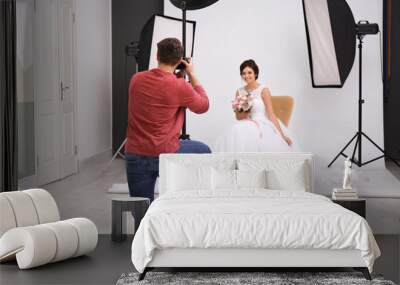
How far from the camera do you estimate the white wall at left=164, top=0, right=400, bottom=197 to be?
772 centimetres

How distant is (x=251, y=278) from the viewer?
569 cm

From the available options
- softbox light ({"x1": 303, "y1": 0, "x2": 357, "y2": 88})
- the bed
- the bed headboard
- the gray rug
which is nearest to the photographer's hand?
the bed headboard

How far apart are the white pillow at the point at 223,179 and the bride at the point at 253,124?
863 millimetres

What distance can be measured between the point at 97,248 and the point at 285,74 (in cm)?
239

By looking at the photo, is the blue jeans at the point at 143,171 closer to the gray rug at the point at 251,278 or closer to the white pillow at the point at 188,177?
the white pillow at the point at 188,177

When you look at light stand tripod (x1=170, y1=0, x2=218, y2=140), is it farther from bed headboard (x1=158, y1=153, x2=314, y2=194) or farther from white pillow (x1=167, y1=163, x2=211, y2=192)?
white pillow (x1=167, y1=163, x2=211, y2=192)

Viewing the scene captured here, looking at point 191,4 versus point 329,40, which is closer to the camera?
point 191,4

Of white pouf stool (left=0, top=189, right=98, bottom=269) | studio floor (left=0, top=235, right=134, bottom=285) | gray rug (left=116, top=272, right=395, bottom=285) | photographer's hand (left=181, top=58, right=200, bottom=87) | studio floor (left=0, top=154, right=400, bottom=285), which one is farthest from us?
photographer's hand (left=181, top=58, right=200, bottom=87)

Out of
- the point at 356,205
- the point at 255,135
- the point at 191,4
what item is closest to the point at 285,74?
the point at 255,135

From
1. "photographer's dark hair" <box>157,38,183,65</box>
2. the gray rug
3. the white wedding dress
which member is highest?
"photographer's dark hair" <box>157,38,183,65</box>

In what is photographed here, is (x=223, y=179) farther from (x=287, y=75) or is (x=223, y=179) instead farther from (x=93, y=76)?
(x=93, y=76)

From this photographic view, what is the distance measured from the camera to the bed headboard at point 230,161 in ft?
23.3

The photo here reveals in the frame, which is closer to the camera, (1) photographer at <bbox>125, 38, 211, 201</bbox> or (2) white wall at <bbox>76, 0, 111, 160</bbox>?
(1) photographer at <bbox>125, 38, 211, 201</bbox>

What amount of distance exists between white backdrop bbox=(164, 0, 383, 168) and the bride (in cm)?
7
